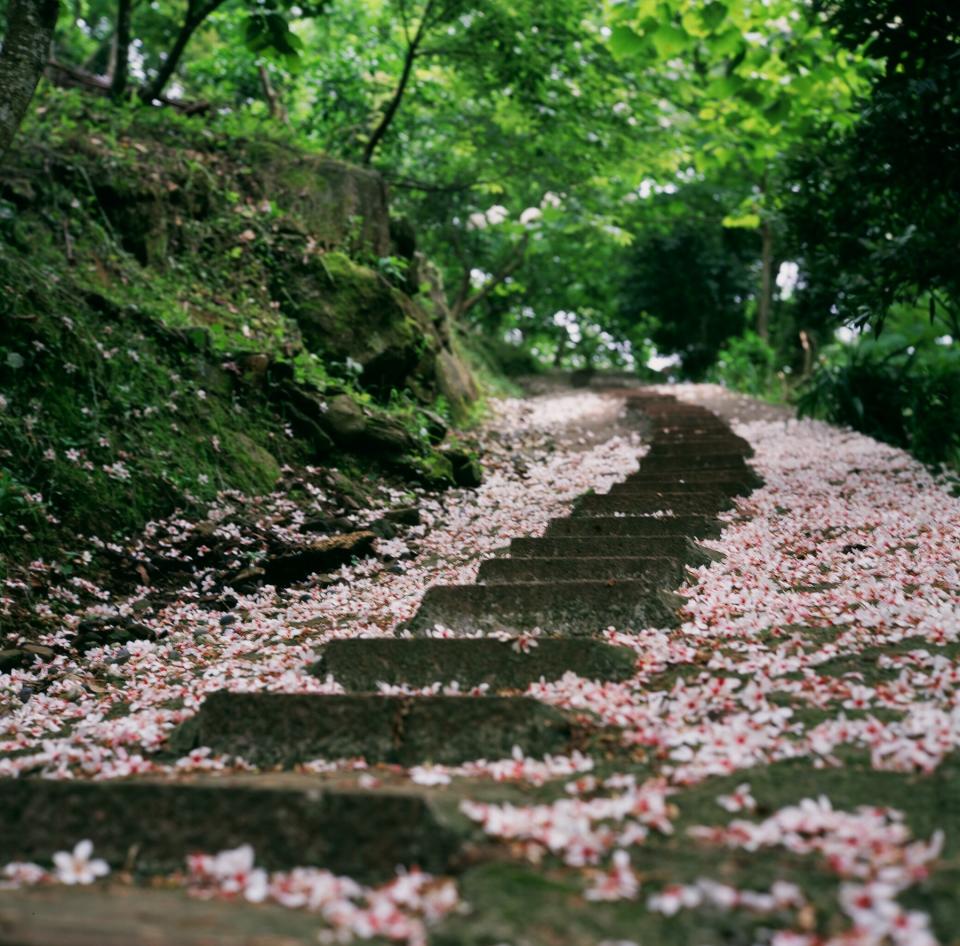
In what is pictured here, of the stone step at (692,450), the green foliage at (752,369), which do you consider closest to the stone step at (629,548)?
the stone step at (692,450)

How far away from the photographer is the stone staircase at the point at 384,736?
2.09 metres

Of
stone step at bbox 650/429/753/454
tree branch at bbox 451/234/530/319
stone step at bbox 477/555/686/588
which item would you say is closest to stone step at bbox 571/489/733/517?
stone step at bbox 477/555/686/588

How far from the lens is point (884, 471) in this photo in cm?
745

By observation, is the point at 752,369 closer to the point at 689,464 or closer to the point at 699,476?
the point at 689,464

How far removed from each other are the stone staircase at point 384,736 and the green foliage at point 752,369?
13296mm

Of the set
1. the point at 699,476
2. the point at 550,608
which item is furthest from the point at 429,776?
the point at 699,476

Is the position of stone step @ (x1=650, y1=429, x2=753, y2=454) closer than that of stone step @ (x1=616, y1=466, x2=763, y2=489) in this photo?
No

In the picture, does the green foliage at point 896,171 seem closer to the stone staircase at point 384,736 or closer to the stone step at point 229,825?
the stone staircase at point 384,736

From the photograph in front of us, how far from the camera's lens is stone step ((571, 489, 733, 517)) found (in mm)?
6145

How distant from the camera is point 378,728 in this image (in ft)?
9.02

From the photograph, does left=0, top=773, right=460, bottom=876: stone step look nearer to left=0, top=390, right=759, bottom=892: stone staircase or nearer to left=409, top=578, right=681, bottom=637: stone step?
left=0, top=390, right=759, bottom=892: stone staircase

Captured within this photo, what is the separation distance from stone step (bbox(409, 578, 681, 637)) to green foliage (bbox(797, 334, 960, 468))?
5385 millimetres

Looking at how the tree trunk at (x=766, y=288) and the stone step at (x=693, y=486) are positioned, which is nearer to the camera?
the stone step at (x=693, y=486)

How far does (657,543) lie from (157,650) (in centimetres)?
266
